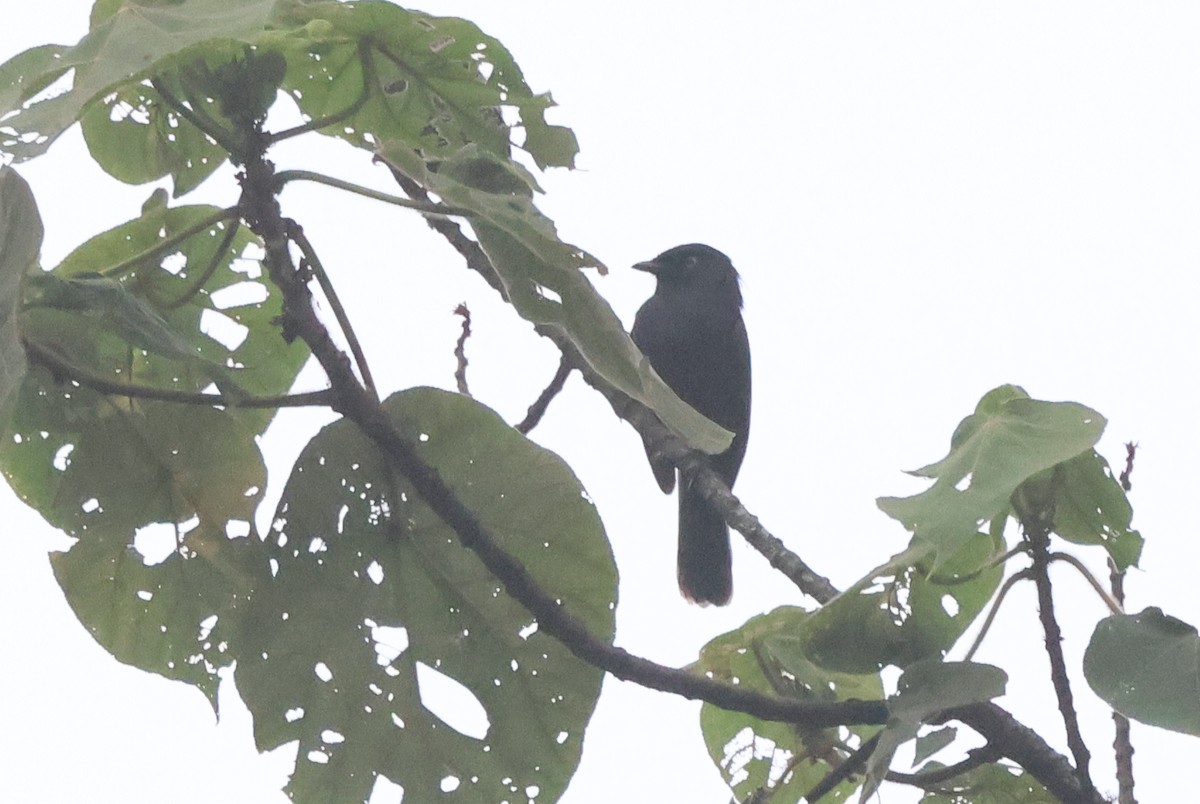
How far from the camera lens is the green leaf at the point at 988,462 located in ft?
4.99

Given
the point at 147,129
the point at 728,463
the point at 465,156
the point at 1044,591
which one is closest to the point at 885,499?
the point at 1044,591

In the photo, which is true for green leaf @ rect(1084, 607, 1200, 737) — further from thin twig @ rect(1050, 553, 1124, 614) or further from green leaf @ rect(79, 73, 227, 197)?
green leaf @ rect(79, 73, 227, 197)

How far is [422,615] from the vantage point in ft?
6.96

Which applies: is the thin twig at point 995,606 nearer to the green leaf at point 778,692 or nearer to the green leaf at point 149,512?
the green leaf at point 778,692

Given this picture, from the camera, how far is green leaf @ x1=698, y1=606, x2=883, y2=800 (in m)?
2.04

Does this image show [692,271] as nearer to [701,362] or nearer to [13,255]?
[701,362]

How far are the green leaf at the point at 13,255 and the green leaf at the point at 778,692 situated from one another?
3.33 feet

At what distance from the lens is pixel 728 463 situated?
6.30m

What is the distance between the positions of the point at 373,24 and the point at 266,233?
0.32 meters

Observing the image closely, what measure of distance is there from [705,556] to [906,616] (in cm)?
391

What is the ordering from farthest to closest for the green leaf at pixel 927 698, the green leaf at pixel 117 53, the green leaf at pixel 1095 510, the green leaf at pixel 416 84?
the green leaf at pixel 416 84
the green leaf at pixel 1095 510
the green leaf at pixel 927 698
the green leaf at pixel 117 53

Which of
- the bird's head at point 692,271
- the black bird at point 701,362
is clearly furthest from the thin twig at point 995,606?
the bird's head at point 692,271

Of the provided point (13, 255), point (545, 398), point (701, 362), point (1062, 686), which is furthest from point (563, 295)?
point (701, 362)

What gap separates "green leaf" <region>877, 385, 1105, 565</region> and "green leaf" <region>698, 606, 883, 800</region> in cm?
35
